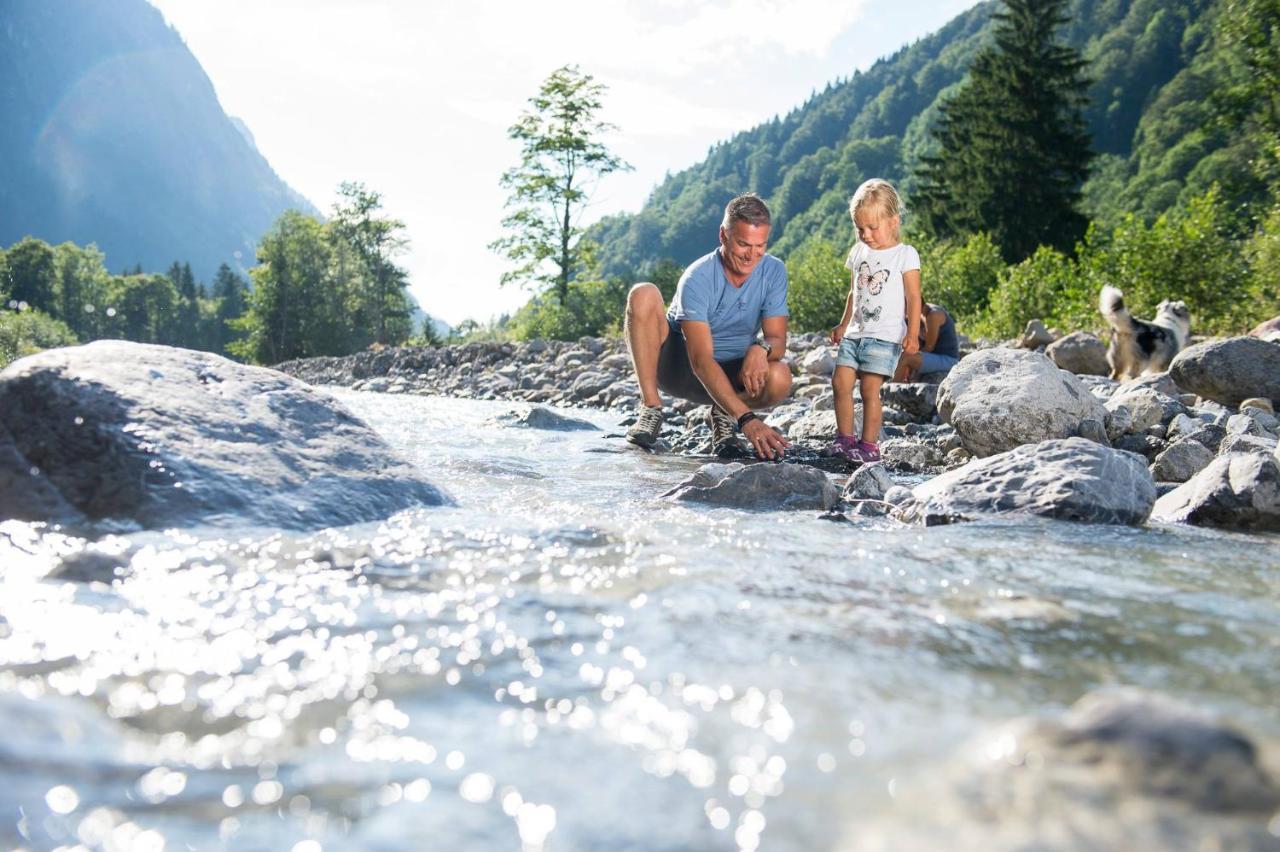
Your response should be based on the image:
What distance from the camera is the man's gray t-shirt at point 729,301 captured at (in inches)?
199

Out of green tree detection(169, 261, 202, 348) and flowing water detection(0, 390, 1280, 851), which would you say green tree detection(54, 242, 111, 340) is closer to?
green tree detection(169, 261, 202, 348)

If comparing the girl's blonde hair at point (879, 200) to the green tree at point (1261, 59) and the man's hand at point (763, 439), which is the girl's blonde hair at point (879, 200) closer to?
the man's hand at point (763, 439)

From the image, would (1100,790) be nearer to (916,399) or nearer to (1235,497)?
(1235,497)

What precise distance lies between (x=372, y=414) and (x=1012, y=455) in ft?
23.1

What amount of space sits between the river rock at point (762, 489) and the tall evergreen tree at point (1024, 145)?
33696 mm

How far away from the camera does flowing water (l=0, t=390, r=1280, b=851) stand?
1054mm

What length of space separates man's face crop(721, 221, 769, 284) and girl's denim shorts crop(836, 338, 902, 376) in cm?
70

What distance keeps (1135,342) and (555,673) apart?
871cm

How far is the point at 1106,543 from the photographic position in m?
2.69

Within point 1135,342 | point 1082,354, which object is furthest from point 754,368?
point 1082,354

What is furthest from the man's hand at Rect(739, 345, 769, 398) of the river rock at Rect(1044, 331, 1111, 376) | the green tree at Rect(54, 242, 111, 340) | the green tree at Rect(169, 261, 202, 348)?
the green tree at Rect(169, 261, 202, 348)

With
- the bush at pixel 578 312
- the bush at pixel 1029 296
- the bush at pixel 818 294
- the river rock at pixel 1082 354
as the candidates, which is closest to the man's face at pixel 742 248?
the river rock at pixel 1082 354

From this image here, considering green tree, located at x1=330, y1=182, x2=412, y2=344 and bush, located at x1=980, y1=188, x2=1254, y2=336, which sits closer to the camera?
bush, located at x1=980, y1=188, x2=1254, y2=336

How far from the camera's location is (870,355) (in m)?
4.93
